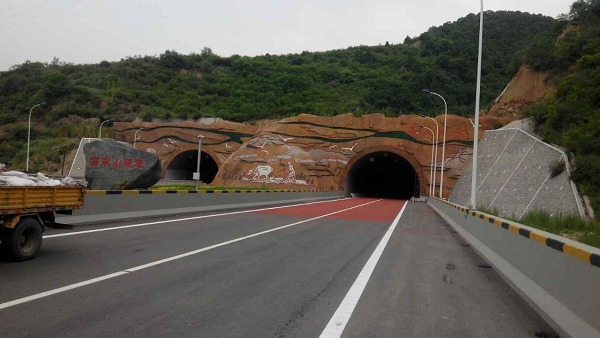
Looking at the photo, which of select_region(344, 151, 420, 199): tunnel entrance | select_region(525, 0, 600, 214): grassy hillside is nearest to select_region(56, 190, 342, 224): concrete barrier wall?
select_region(525, 0, 600, 214): grassy hillside

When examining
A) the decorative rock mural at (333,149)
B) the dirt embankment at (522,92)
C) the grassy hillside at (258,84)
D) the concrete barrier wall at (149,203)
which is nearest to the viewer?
the concrete barrier wall at (149,203)

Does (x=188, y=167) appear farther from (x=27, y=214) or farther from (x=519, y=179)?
(x=27, y=214)

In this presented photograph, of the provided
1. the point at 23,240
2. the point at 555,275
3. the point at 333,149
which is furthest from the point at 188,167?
the point at 555,275

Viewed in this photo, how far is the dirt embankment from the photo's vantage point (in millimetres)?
56344

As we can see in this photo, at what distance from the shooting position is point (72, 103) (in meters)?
87.4

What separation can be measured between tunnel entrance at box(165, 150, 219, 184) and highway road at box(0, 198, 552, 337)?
59564 millimetres

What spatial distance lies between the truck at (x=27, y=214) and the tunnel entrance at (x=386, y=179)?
61.9m

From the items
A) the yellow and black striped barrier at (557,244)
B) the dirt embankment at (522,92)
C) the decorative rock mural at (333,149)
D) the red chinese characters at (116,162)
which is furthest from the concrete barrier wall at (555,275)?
the dirt embankment at (522,92)

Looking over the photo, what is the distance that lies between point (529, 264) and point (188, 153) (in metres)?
66.5

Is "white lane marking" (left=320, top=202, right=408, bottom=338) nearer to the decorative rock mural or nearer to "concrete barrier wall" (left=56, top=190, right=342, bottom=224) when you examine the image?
"concrete barrier wall" (left=56, top=190, right=342, bottom=224)

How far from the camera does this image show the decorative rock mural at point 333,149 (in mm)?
58219

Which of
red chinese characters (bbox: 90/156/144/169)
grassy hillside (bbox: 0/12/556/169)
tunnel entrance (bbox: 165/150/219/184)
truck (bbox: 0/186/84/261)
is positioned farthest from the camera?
grassy hillside (bbox: 0/12/556/169)

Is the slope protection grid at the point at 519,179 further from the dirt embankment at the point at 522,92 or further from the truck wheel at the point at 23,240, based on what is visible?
the truck wheel at the point at 23,240

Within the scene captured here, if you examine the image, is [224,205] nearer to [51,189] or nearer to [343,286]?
[51,189]
